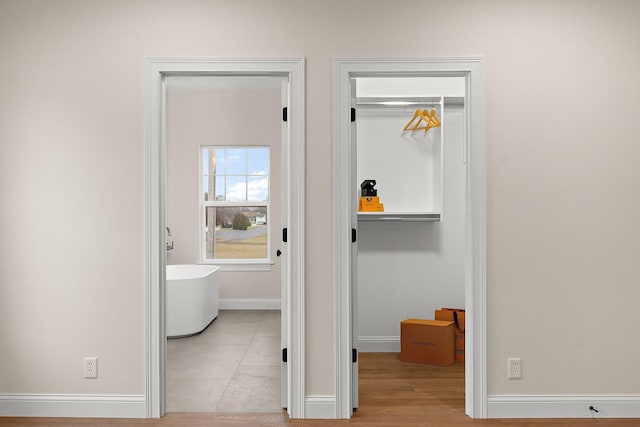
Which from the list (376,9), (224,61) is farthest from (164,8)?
(376,9)

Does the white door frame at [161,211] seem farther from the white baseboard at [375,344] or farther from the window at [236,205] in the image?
the window at [236,205]

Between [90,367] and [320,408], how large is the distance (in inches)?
54.7

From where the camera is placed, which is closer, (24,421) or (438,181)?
(24,421)

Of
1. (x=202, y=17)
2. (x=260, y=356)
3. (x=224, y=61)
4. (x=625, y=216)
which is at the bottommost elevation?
Result: (x=260, y=356)

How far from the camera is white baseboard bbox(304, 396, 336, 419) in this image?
2.87 metres

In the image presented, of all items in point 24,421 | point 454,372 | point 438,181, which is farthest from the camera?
point 438,181

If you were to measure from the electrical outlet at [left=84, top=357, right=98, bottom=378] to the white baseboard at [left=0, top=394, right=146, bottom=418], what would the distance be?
0.14 meters

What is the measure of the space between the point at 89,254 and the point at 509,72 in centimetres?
273

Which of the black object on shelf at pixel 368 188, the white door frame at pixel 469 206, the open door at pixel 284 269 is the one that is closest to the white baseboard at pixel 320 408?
the white door frame at pixel 469 206

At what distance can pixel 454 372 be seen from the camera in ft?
12.2

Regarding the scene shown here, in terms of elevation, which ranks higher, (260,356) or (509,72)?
(509,72)

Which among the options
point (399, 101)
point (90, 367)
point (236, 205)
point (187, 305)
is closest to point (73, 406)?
point (90, 367)

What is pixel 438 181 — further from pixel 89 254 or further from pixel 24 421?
pixel 24 421

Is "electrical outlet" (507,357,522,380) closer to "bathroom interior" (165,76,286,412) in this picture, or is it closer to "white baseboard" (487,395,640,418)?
"white baseboard" (487,395,640,418)
